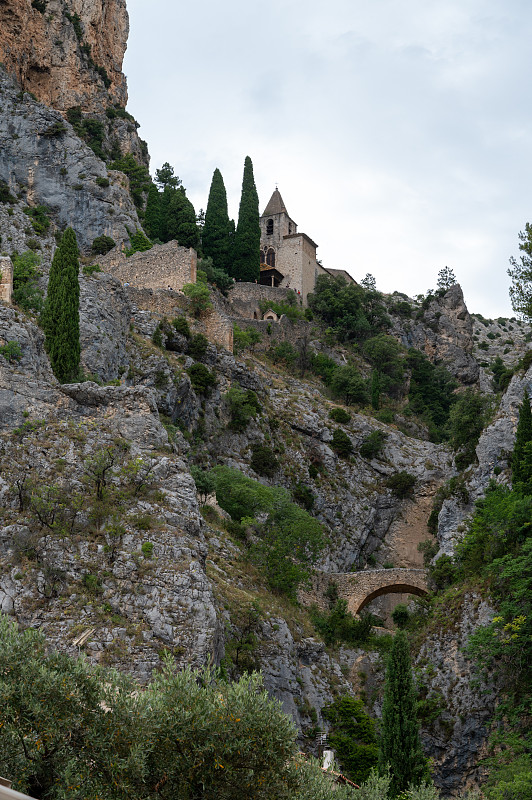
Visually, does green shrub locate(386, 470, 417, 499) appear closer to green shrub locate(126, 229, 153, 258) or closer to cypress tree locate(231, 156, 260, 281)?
green shrub locate(126, 229, 153, 258)

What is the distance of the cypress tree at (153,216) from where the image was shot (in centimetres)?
5612

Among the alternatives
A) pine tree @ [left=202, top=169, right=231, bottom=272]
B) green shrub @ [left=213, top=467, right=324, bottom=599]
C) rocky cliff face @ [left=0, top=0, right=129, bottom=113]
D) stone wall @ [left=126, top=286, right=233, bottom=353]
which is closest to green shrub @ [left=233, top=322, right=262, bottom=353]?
stone wall @ [left=126, top=286, right=233, bottom=353]

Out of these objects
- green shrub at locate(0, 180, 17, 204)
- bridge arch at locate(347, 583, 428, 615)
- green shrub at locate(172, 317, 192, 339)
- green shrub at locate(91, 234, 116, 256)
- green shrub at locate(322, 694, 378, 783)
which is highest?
green shrub at locate(0, 180, 17, 204)

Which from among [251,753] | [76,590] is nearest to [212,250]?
[76,590]

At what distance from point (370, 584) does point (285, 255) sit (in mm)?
37783

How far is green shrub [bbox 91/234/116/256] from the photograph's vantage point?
5128 centimetres

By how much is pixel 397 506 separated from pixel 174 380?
572 inches

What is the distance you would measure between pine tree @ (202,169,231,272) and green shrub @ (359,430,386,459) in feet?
62.3

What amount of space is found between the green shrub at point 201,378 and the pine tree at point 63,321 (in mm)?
9552

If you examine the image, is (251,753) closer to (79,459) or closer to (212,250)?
(79,459)

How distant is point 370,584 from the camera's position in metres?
38.1

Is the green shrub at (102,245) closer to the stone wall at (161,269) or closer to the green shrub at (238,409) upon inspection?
the stone wall at (161,269)

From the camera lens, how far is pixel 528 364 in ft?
122

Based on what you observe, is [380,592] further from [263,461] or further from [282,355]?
[282,355]
